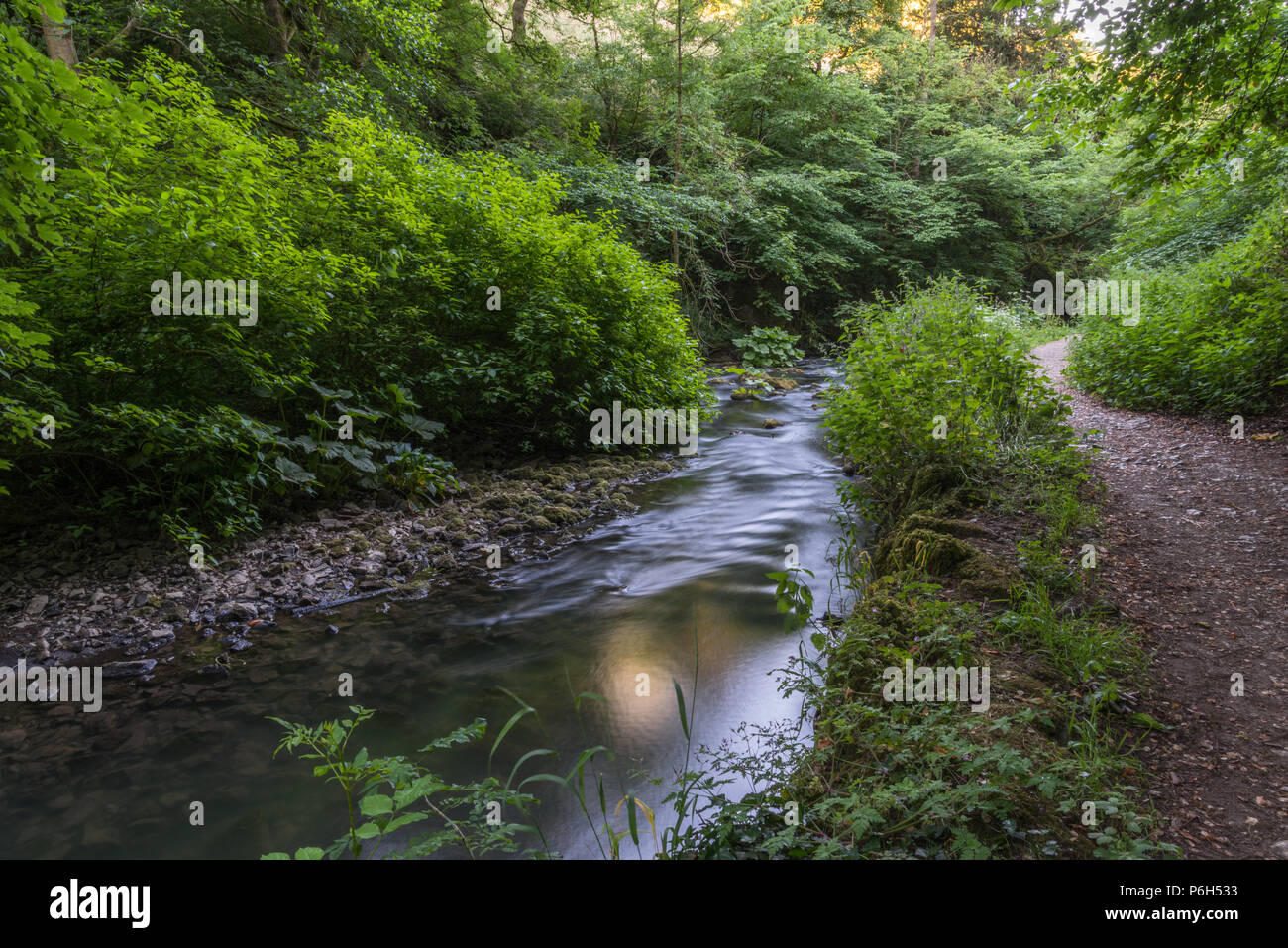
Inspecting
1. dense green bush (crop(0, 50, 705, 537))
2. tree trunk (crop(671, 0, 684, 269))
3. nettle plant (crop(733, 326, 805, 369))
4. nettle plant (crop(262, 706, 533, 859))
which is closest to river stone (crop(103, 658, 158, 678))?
dense green bush (crop(0, 50, 705, 537))

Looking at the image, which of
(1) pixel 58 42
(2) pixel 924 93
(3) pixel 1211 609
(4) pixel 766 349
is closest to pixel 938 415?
(3) pixel 1211 609

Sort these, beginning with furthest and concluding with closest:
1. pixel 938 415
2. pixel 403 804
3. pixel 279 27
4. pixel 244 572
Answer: pixel 279 27 < pixel 938 415 < pixel 244 572 < pixel 403 804

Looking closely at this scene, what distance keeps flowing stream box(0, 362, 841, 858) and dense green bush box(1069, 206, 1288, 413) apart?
5.71 m

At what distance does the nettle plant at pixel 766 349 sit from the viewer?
1873cm

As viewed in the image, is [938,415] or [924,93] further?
[924,93]

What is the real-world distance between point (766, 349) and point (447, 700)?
16.1 metres

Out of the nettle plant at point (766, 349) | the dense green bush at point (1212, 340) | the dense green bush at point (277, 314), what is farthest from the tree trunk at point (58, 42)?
the nettle plant at point (766, 349)

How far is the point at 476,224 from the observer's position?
8.17 meters

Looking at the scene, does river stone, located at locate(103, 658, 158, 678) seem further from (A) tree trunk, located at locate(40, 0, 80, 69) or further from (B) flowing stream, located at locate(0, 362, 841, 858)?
(A) tree trunk, located at locate(40, 0, 80, 69)

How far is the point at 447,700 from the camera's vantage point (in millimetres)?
4422

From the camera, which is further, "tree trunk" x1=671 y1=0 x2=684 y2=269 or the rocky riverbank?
"tree trunk" x1=671 y1=0 x2=684 y2=269

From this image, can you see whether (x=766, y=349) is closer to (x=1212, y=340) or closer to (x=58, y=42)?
(x=1212, y=340)

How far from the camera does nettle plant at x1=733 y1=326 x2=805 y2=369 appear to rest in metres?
18.7

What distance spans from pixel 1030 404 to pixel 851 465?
2763 mm
